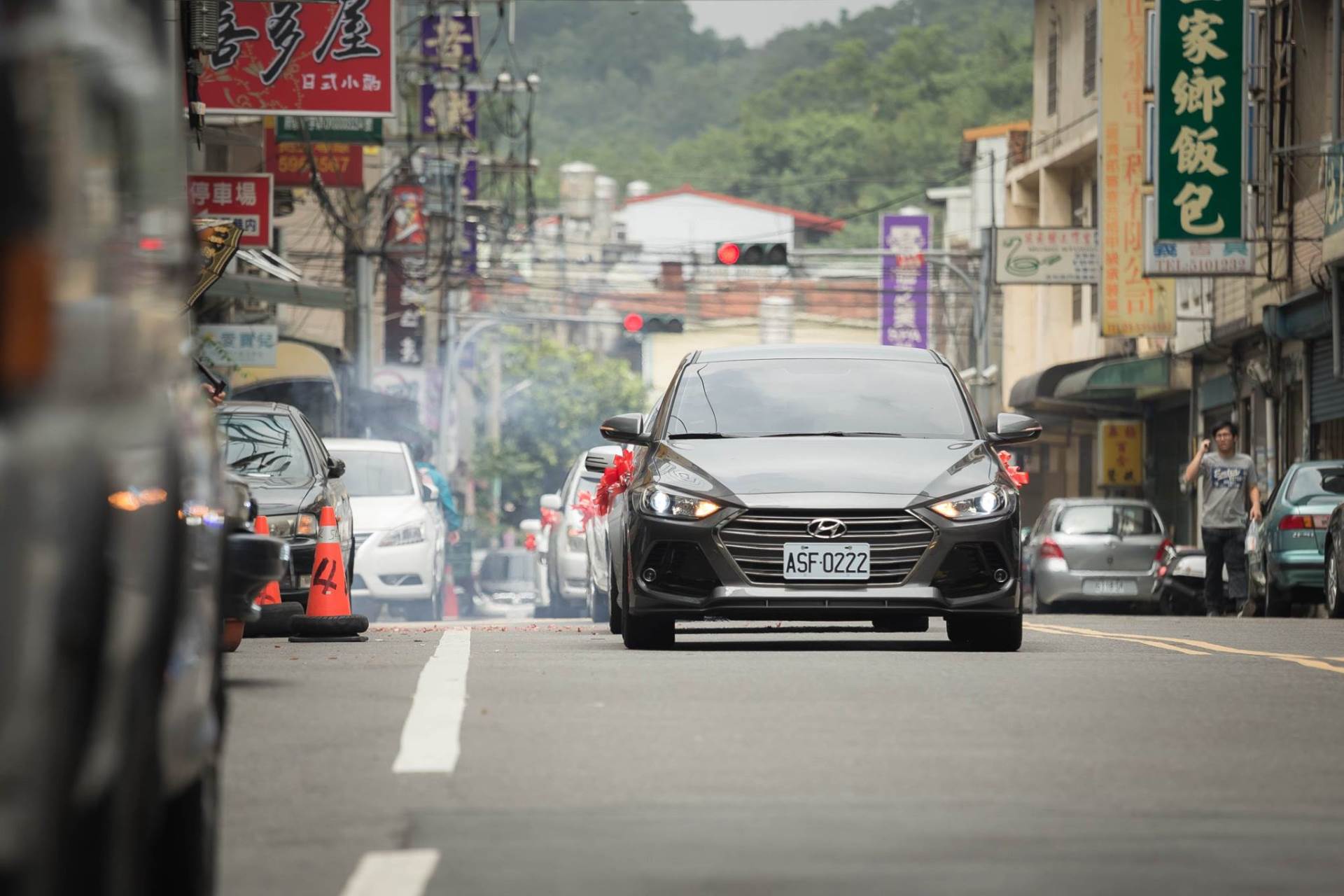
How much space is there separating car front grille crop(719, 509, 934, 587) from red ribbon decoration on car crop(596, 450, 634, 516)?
308 cm

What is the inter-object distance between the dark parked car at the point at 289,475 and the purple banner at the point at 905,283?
45.4 metres

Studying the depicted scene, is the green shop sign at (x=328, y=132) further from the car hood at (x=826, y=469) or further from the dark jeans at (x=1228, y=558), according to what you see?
the car hood at (x=826, y=469)

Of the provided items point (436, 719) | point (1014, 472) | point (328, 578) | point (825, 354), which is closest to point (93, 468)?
point (436, 719)

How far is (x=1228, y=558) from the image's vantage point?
23.7 metres

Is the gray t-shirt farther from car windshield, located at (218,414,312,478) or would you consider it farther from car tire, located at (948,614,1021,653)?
car tire, located at (948,614,1021,653)

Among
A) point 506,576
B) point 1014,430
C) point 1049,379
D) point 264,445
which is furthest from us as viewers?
point 506,576

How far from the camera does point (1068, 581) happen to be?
29.1 meters

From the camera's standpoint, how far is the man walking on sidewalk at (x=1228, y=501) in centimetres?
2306

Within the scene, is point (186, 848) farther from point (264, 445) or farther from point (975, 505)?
point (264, 445)

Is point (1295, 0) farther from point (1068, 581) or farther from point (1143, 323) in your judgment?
point (1068, 581)

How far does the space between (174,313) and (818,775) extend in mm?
3253

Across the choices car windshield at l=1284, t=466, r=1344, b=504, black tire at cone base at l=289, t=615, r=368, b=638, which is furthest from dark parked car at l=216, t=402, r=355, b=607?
car windshield at l=1284, t=466, r=1344, b=504

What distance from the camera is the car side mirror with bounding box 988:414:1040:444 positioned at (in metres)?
12.5

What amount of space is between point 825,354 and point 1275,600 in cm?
1098
